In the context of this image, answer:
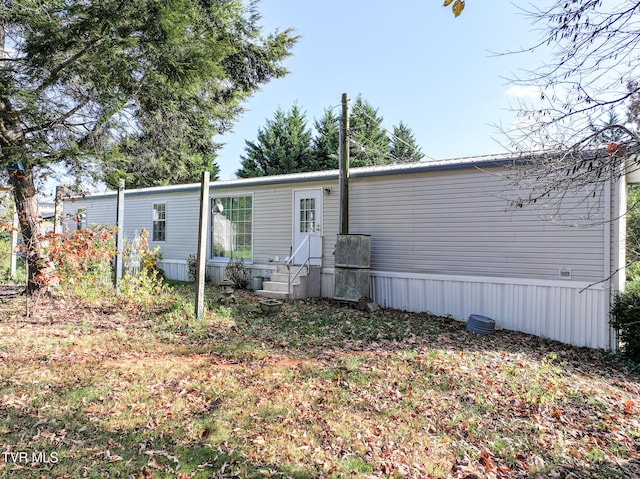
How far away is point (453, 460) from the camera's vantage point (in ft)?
9.87

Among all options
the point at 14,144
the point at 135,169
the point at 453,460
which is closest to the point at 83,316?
the point at 14,144

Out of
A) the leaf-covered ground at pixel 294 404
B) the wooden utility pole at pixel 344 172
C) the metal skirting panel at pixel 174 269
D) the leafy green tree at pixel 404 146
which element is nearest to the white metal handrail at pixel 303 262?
the wooden utility pole at pixel 344 172

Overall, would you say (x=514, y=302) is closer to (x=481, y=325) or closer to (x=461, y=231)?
(x=481, y=325)

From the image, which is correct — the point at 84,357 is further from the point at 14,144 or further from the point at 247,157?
the point at 247,157

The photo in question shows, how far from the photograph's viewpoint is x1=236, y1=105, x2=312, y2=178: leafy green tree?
25.7m

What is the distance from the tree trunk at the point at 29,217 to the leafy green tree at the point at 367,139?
61.9 ft

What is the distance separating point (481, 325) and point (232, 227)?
285 inches

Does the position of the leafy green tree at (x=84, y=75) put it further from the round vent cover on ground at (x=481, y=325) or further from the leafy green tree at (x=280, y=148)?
the leafy green tree at (x=280, y=148)

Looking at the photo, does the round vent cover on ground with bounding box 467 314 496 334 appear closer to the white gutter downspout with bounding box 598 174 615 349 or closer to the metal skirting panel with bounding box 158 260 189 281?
the white gutter downspout with bounding box 598 174 615 349

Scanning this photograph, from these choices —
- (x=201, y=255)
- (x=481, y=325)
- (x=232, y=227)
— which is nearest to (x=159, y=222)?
Answer: (x=232, y=227)

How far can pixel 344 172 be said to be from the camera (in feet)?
29.3

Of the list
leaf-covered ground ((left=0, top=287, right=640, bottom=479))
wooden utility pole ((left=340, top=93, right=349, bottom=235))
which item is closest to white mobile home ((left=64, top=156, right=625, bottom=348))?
wooden utility pole ((left=340, top=93, right=349, bottom=235))

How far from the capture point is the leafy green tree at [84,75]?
20.0 feet

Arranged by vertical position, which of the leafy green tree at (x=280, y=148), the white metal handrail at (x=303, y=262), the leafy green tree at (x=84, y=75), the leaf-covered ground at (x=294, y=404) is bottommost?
the leaf-covered ground at (x=294, y=404)
